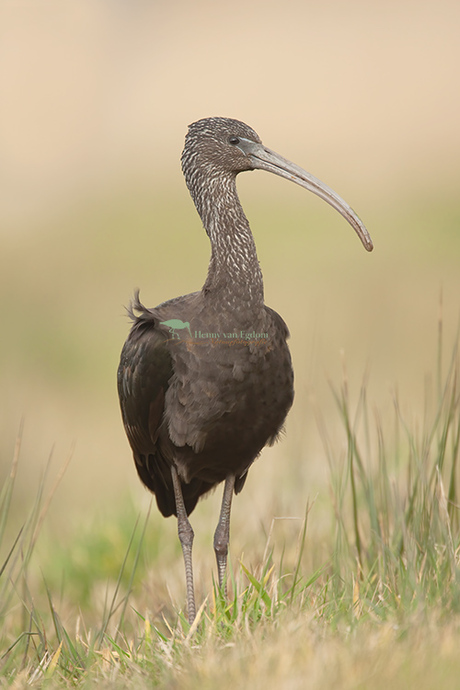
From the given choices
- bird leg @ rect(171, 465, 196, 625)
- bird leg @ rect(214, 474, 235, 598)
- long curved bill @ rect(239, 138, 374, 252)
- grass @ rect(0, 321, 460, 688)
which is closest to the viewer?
grass @ rect(0, 321, 460, 688)

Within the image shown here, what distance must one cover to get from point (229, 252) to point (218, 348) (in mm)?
477

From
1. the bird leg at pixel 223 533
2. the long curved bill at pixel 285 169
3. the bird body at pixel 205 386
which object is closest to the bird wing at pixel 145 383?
the bird body at pixel 205 386

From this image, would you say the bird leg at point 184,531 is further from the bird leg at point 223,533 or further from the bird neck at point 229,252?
the bird neck at point 229,252

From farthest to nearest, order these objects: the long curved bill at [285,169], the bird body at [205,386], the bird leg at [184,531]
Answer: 1. the bird leg at [184,531]
2. the long curved bill at [285,169]
3. the bird body at [205,386]

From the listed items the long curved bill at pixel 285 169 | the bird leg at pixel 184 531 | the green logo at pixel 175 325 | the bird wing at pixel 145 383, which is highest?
the long curved bill at pixel 285 169

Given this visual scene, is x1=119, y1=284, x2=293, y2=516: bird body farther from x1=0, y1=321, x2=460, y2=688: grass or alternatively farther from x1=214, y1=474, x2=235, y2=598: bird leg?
x1=0, y1=321, x2=460, y2=688: grass

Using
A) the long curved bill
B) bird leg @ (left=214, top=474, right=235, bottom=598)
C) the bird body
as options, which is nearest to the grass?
bird leg @ (left=214, top=474, right=235, bottom=598)

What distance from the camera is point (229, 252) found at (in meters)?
4.20

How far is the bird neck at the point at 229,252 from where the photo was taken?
13.5 feet

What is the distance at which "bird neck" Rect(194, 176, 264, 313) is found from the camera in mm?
4121

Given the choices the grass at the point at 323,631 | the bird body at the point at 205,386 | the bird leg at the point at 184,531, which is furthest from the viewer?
the bird leg at the point at 184,531

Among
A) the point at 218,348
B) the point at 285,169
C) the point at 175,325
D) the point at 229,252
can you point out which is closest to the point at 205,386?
the point at 218,348

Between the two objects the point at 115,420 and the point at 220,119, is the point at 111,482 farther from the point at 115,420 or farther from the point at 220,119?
the point at 220,119

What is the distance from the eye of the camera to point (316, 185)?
4.25 m
